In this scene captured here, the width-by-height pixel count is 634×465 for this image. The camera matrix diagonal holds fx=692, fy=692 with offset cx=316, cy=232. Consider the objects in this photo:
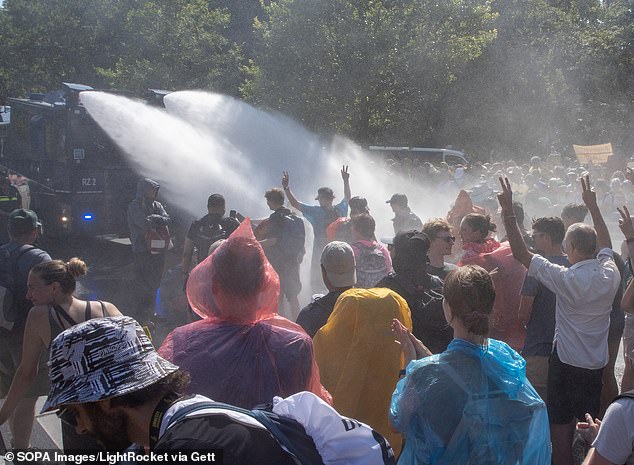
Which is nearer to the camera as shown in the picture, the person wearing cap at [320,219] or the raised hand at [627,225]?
the raised hand at [627,225]

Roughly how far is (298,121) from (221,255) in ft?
43.8

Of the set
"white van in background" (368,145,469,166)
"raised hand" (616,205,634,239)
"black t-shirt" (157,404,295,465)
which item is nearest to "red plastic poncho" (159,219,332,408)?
"black t-shirt" (157,404,295,465)

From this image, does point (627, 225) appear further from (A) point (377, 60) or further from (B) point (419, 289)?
(A) point (377, 60)

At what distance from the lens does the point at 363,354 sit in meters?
3.41

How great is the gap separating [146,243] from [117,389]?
7.02m

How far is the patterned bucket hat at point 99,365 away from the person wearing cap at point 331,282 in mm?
1993

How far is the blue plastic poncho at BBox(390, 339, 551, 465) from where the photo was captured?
98.8 inches

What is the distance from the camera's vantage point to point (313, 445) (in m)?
1.78

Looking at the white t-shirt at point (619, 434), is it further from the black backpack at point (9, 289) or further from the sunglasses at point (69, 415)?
the black backpack at point (9, 289)

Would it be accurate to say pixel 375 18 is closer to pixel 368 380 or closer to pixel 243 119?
pixel 243 119

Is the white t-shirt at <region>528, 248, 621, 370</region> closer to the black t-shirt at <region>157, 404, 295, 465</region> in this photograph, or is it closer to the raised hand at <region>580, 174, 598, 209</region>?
the raised hand at <region>580, 174, 598, 209</region>

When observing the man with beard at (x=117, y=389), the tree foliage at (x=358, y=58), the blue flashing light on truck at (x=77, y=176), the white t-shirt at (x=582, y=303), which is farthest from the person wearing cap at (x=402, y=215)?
the tree foliage at (x=358, y=58)

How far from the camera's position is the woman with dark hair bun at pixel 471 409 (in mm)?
2512

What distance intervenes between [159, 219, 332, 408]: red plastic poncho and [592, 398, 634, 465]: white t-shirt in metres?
1.10
